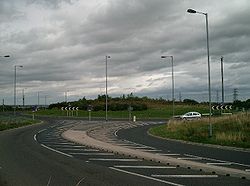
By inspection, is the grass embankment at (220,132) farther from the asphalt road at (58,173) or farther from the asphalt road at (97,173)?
the asphalt road at (58,173)

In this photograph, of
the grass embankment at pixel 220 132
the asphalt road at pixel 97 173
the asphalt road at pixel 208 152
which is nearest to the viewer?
the asphalt road at pixel 97 173

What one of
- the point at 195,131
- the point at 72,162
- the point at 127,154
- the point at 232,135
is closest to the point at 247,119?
the point at 195,131

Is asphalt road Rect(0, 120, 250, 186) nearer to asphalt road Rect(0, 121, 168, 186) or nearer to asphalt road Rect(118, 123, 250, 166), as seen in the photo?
asphalt road Rect(0, 121, 168, 186)

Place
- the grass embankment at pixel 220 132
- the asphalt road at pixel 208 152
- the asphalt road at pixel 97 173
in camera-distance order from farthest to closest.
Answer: the grass embankment at pixel 220 132 < the asphalt road at pixel 208 152 < the asphalt road at pixel 97 173

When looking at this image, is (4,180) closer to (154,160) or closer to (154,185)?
(154,185)

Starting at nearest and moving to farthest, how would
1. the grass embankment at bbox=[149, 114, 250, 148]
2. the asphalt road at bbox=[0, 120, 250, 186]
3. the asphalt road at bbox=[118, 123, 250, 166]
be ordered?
the asphalt road at bbox=[0, 120, 250, 186]
the asphalt road at bbox=[118, 123, 250, 166]
the grass embankment at bbox=[149, 114, 250, 148]

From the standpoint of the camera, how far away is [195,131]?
1393 inches

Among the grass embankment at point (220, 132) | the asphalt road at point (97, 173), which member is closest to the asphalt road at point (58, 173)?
the asphalt road at point (97, 173)

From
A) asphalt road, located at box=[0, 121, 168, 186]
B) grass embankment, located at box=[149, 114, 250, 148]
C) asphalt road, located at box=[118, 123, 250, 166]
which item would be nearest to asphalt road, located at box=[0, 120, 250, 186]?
asphalt road, located at box=[0, 121, 168, 186]

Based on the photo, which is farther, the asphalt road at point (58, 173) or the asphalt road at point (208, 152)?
the asphalt road at point (208, 152)

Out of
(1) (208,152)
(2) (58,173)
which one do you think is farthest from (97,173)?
(1) (208,152)

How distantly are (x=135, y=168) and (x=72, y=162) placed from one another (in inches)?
→ 140

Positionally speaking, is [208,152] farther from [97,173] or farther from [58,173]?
[58,173]

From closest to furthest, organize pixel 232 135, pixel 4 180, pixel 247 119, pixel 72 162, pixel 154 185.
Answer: pixel 154 185
pixel 4 180
pixel 72 162
pixel 232 135
pixel 247 119
